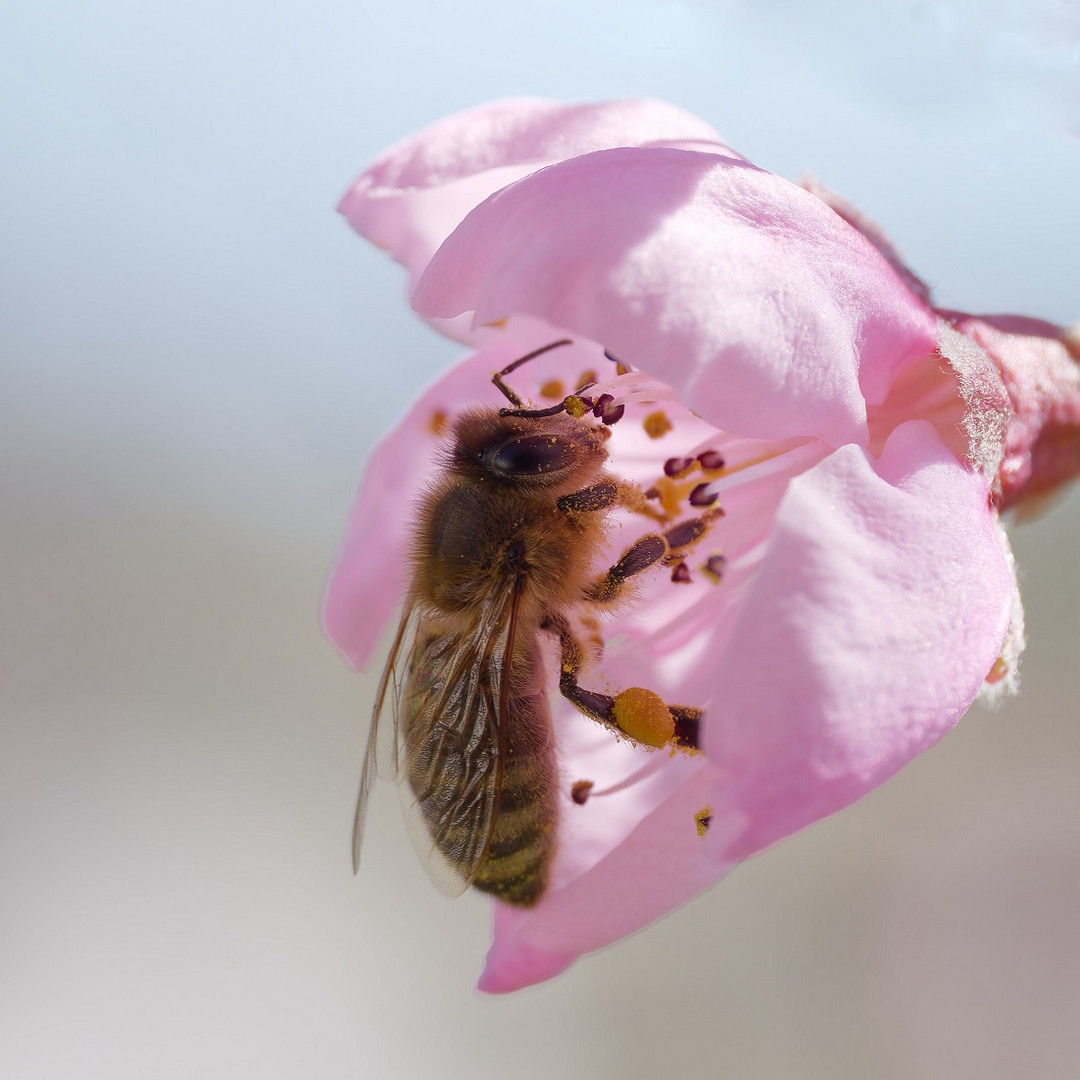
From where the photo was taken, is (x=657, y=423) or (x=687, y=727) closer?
(x=687, y=727)

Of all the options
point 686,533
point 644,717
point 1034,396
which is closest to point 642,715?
point 644,717

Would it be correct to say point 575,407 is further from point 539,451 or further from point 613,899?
point 613,899

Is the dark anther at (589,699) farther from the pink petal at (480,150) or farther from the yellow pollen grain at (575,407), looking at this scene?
the pink petal at (480,150)

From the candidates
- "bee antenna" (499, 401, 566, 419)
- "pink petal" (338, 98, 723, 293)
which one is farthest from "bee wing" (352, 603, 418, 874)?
"pink petal" (338, 98, 723, 293)

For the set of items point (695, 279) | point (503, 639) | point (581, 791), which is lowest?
point (581, 791)

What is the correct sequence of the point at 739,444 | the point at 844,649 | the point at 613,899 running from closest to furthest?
the point at 844,649
the point at 613,899
the point at 739,444

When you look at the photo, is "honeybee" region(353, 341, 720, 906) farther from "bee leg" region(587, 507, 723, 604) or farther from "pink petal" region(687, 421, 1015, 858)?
"pink petal" region(687, 421, 1015, 858)

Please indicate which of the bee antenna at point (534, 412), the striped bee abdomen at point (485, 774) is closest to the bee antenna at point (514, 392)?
the bee antenna at point (534, 412)

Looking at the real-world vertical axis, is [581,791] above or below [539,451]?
below
